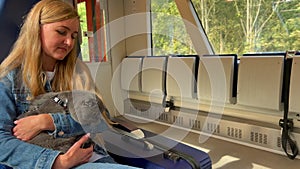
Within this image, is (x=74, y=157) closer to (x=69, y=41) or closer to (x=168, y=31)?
(x=69, y=41)

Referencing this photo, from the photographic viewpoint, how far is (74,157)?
0.92 meters

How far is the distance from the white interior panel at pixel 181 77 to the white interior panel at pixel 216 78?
98 mm

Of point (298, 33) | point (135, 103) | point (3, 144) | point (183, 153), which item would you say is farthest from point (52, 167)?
point (135, 103)

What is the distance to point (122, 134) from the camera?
54.0 inches

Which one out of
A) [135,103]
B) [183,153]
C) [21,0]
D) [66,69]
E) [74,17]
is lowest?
[135,103]

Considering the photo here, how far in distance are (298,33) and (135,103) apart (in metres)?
2.09

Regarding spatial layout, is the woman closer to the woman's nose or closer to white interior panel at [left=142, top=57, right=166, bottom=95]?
the woman's nose

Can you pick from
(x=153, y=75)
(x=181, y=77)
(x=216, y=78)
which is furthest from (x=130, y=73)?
(x=216, y=78)

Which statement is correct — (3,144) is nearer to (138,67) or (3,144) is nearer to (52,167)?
(52,167)

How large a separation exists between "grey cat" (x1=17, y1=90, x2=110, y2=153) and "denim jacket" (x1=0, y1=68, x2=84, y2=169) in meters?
0.02

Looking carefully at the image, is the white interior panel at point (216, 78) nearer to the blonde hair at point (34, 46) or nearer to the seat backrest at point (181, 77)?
the seat backrest at point (181, 77)

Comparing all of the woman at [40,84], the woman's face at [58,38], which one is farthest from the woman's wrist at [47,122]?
the woman's face at [58,38]

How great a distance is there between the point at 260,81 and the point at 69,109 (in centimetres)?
170

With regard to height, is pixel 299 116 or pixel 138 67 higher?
pixel 138 67
